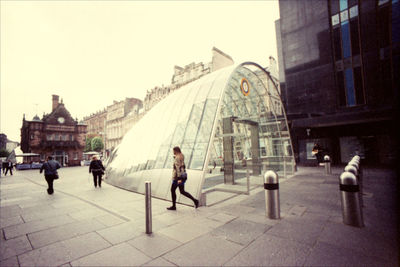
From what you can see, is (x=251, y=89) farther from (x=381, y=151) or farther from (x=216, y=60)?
(x=216, y=60)

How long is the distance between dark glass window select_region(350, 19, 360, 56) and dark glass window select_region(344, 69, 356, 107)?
1.70 meters

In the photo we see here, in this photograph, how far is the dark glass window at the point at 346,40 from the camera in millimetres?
17500

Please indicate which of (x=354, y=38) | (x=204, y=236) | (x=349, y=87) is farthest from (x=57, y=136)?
(x=354, y=38)

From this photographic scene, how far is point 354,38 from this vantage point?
17.2 m

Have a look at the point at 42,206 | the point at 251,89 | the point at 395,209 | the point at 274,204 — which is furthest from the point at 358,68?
the point at 42,206

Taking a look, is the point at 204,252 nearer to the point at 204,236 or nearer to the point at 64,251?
the point at 204,236

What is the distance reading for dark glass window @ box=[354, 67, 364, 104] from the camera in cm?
1687

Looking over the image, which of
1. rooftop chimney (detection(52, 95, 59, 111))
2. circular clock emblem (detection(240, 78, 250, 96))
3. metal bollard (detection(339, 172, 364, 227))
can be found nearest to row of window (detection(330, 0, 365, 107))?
circular clock emblem (detection(240, 78, 250, 96))

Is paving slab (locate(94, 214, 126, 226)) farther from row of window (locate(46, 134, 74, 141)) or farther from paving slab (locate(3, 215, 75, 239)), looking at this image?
row of window (locate(46, 134, 74, 141))

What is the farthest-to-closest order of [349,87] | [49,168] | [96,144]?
[96,144]
[349,87]
[49,168]

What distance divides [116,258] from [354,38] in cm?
2361

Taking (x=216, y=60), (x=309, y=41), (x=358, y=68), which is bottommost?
A: (x=358, y=68)

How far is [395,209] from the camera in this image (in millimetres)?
5277

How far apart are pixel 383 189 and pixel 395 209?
3273mm
